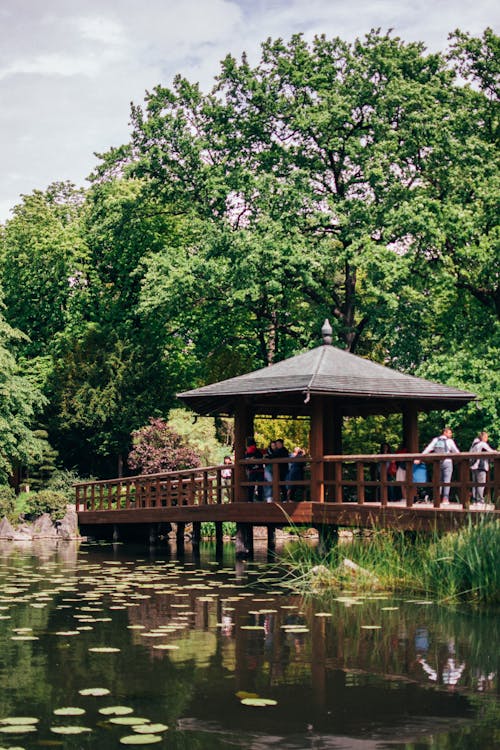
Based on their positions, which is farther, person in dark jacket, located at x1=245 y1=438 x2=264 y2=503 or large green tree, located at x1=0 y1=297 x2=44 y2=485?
large green tree, located at x1=0 y1=297 x2=44 y2=485

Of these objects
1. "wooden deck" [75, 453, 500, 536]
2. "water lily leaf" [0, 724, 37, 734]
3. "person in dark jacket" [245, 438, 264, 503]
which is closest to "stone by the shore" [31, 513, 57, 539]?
"wooden deck" [75, 453, 500, 536]

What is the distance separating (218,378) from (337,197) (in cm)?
789

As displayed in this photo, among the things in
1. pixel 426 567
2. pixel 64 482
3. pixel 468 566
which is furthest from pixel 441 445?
pixel 64 482

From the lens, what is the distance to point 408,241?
1224 inches

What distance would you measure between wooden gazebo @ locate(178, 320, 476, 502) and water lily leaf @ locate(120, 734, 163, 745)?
1206 cm

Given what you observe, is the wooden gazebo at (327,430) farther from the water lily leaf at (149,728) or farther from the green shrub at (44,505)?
the green shrub at (44,505)

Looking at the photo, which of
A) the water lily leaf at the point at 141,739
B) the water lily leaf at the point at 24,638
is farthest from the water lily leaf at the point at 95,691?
the water lily leaf at the point at 24,638

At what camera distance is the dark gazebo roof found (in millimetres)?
18906

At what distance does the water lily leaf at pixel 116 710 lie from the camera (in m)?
6.91

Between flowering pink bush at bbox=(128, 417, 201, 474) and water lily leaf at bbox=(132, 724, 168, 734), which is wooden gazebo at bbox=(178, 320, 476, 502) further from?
water lily leaf at bbox=(132, 724, 168, 734)

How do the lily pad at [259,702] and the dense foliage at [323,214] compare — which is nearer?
the lily pad at [259,702]

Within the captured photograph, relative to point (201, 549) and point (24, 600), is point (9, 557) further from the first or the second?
point (24, 600)

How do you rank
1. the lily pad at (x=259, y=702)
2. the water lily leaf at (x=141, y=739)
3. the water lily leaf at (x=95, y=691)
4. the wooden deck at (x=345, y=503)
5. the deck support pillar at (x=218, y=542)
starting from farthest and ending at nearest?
the deck support pillar at (x=218, y=542)
the wooden deck at (x=345, y=503)
the water lily leaf at (x=95, y=691)
the lily pad at (x=259, y=702)
the water lily leaf at (x=141, y=739)

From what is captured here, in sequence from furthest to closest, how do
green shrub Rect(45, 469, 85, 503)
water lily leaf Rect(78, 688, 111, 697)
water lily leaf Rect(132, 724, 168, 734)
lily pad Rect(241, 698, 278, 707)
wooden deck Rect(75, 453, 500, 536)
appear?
green shrub Rect(45, 469, 85, 503), wooden deck Rect(75, 453, 500, 536), water lily leaf Rect(78, 688, 111, 697), lily pad Rect(241, 698, 278, 707), water lily leaf Rect(132, 724, 168, 734)
